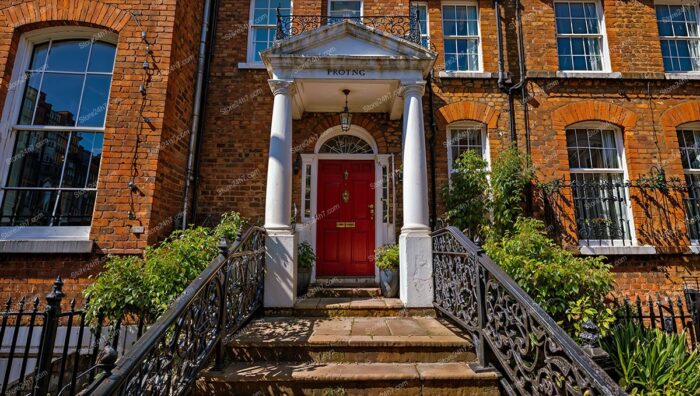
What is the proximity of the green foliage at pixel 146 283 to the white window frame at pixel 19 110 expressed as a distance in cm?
149

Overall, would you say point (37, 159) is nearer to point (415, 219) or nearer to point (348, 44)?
point (348, 44)

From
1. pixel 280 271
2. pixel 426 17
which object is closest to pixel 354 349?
pixel 280 271

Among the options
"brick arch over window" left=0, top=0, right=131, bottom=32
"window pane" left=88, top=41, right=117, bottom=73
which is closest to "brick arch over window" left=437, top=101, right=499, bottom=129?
"brick arch over window" left=0, top=0, right=131, bottom=32

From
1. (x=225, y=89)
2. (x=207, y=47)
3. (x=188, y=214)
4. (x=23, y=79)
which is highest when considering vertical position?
(x=207, y=47)

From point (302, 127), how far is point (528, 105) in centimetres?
449

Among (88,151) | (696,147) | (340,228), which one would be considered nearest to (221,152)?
(88,151)

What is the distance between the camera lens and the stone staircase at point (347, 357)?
117 inches

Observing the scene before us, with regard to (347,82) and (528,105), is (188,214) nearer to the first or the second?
(347,82)

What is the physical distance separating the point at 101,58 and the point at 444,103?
607 cm

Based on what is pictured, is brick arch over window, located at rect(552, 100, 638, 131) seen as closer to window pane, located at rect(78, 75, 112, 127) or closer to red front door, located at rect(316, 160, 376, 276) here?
red front door, located at rect(316, 160, 376, 276)

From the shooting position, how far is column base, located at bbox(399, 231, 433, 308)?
4.61 metres

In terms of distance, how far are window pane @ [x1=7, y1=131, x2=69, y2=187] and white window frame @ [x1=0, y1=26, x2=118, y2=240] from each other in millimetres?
86

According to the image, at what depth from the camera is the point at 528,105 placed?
21.6 feet

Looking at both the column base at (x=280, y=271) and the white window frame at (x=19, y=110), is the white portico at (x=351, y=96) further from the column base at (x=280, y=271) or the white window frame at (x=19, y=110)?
the white window frame at (x=19, y=110)
